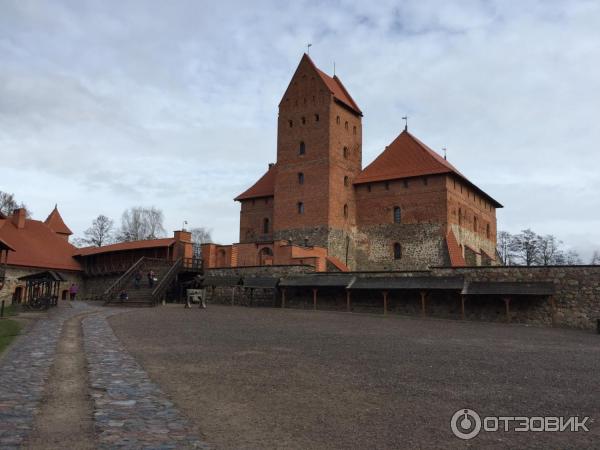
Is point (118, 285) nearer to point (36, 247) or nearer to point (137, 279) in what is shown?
point (137, 279)

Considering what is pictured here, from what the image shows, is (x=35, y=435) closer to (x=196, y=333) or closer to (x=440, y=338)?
(x=196, y=333)

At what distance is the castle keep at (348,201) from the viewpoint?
31.5m

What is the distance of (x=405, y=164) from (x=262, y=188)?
1114cm

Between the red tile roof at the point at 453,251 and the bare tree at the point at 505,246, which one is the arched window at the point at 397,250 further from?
the bare tree at the point at 505,246

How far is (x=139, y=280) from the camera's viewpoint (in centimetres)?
2723

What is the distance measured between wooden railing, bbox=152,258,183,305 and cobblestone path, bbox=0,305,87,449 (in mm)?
12413

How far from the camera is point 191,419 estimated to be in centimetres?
554

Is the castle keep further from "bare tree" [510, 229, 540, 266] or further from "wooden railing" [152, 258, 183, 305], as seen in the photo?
"bare tree" [510, 229, 540, 266]

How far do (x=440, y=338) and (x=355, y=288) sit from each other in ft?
29.3

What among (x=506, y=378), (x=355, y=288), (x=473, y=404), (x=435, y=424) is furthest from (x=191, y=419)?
(x=355, y=288)

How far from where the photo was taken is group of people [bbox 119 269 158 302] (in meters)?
25.2

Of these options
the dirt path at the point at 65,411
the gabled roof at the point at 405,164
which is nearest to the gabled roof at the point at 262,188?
A: the gabled roof at the point at 405,164

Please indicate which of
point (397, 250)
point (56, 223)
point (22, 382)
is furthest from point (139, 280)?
point (56, 223)

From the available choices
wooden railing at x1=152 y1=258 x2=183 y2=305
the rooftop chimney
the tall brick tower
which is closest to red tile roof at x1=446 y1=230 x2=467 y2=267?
the tall brick tower
